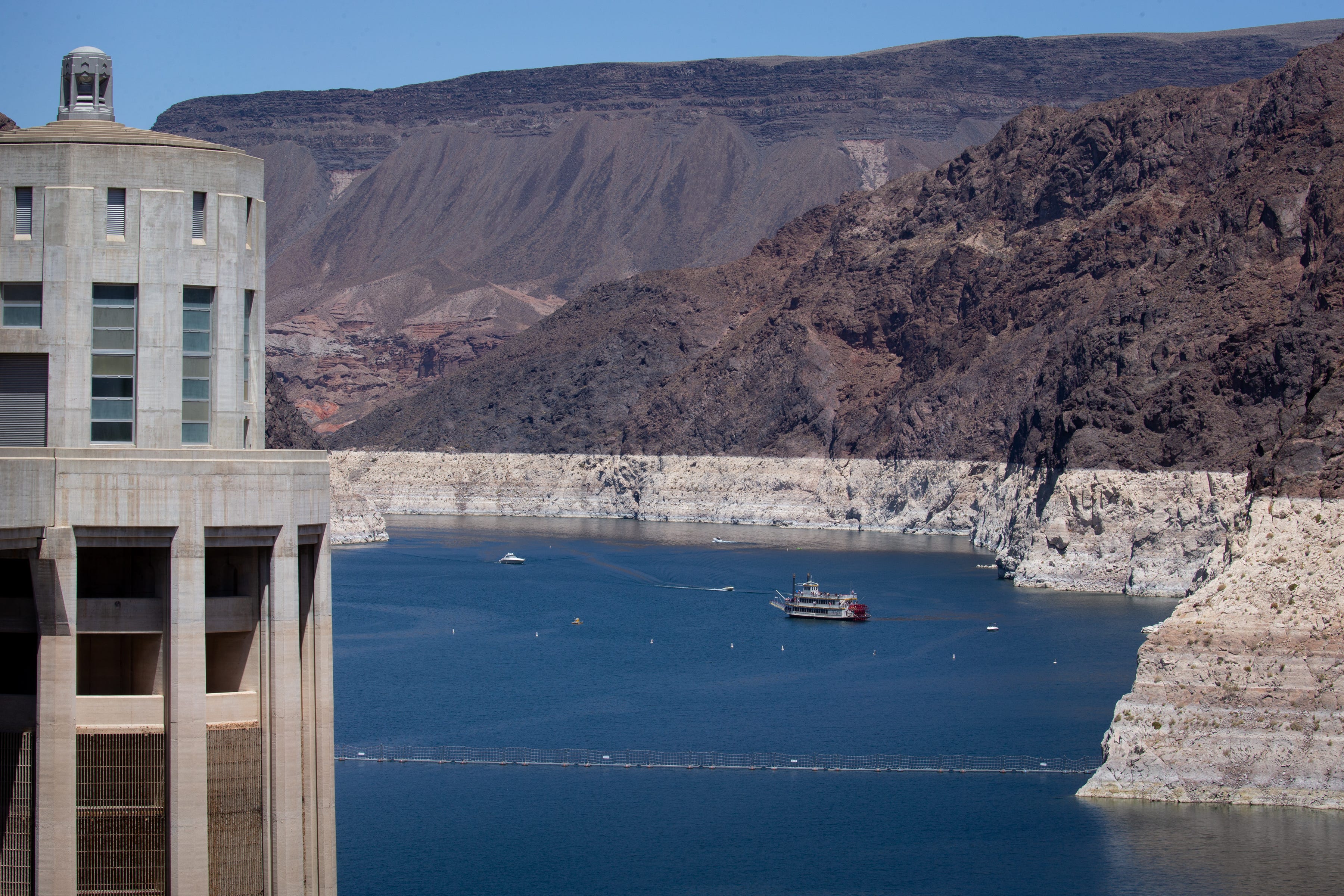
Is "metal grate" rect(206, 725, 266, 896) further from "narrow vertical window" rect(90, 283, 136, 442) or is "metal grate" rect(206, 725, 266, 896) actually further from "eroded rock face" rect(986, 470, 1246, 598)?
"eroded rock face" rect(986, 470, 1246, 598)

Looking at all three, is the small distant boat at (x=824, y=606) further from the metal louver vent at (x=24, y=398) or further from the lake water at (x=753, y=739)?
the metal louver vent at (x=24, y=398)

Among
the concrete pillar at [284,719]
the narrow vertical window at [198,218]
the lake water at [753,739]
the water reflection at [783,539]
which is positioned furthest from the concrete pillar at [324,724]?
the water reflection at [783,539]

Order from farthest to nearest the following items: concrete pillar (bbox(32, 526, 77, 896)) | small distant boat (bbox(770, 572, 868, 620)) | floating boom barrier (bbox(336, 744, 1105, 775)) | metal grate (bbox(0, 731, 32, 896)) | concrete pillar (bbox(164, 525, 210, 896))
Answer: small distant boat (bbox(770, 572, 868, 620)) < floating boom barrier (bbox(336, 744, 1105, 775)) < metal grate (bbox(0, 731, 32, 896)) < concrete pillar (bbox(164, 525, 210, 896)) < concrete pillar (bbox(32, 526, 77, 896))

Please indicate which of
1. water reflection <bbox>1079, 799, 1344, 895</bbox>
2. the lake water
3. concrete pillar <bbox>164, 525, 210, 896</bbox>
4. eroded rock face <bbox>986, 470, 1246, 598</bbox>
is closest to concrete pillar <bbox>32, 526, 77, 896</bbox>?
concrete pillar <bbox>164, 525, 210, 896</bbox>

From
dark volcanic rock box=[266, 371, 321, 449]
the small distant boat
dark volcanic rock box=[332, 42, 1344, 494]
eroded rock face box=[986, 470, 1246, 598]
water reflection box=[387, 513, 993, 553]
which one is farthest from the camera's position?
Answer: water reflection box=[387, 513, 993, 553]

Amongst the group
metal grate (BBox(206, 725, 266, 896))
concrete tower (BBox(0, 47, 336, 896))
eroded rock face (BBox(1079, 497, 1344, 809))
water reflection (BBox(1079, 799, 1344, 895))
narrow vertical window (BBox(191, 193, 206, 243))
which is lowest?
water reflection (BBox(1079, 799, 1344, 895))

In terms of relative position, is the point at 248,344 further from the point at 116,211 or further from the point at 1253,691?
the point at 1253,691

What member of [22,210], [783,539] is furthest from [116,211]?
[783,539]
